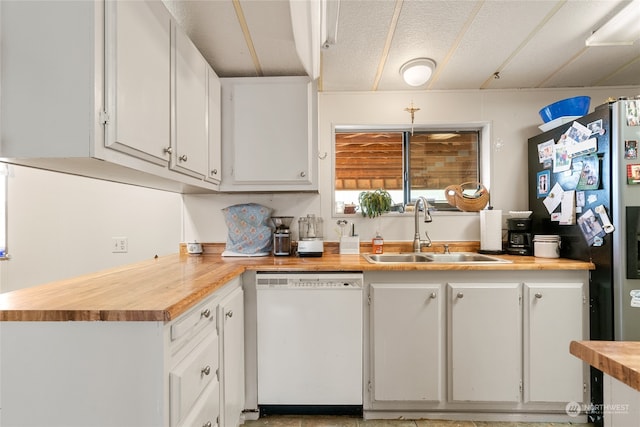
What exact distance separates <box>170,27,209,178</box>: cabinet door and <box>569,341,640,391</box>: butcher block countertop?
1546 millimetres

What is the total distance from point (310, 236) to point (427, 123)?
4.12 ft

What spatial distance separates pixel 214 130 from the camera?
1.92m

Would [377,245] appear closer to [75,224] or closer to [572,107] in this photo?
[572,107]

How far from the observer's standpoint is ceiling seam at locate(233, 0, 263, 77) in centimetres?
143

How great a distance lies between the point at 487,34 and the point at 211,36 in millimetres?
1498

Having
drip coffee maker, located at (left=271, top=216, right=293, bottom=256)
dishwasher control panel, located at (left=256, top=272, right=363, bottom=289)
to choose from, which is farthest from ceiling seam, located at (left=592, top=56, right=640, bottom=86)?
drip coffee maker, located at (left=271, top=216, right=293, bottom=256)

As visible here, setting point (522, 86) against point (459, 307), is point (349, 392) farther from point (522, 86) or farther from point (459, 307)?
point (522, 86)

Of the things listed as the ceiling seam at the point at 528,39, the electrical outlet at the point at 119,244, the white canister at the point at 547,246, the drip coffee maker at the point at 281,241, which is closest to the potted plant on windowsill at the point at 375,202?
the drip coffee maker at the point at 281,241

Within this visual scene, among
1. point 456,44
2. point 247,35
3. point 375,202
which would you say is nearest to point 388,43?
point 456,44

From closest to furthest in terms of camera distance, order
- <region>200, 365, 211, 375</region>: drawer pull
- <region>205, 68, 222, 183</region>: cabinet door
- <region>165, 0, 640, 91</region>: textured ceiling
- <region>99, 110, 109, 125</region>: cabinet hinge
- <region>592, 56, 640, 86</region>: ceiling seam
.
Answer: <region>99, 110, 109, 125</region>: cabinet hinge → <region>200, 365, 211, 375</region>: drawer pull → <region>165, 0, 640, 91</region>: textured ceiling → <region>205, 68, 222, 183</region>: cabinet door → <region>592, 56, 640, 86</region>: ceiling seam

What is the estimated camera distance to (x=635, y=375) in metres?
0.54

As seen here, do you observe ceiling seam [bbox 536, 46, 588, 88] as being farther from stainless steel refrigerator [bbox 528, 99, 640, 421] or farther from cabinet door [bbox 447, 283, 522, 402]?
cabinet door [bbox 447, 283, 522, 402]

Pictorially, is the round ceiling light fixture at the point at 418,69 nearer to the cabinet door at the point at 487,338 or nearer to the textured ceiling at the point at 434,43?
the textured ceiling at the point at 434,43

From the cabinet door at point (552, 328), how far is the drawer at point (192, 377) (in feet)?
5.34
